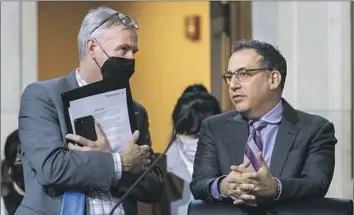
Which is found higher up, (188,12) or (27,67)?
(188,12)

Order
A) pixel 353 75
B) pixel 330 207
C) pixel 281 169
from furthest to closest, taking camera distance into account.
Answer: pixel 353 75
pixel 281 169
pixel 330 207

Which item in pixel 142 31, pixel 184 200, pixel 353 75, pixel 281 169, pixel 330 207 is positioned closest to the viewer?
pixel 330 207

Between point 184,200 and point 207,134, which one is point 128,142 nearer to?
point 207,134

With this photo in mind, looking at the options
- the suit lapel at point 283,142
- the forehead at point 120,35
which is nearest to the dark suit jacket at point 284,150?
the suit lapel at point 283,142

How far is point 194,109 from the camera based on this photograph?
4.61 m

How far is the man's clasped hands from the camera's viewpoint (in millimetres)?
2754

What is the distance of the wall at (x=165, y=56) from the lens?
6363 millimetres

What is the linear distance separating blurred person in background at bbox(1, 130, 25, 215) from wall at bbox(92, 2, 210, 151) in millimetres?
1520

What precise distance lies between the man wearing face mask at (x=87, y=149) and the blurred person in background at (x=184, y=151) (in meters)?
1.48

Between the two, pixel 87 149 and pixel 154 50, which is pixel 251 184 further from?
pixel 154 50

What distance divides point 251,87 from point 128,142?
0.53 metres

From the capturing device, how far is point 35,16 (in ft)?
20.4

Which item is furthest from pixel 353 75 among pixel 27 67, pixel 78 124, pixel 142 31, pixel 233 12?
pixel 78 124

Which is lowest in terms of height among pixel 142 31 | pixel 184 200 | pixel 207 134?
pixel 184 200
